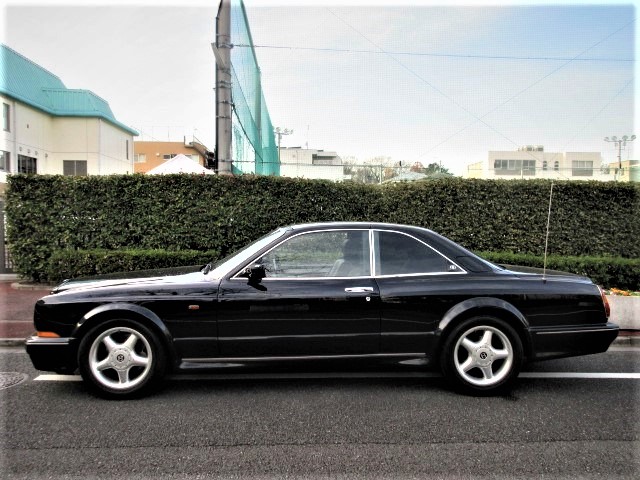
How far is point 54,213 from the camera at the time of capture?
9.26m

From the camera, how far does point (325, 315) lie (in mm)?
4008

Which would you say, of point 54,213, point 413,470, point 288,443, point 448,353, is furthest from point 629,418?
point 54,213

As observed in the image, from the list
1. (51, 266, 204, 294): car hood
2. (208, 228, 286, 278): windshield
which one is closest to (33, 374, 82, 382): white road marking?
(51, 266, 204, 294): car hood

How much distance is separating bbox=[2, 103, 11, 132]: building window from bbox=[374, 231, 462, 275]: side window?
3658 centimetres

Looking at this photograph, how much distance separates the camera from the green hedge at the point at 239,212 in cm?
925

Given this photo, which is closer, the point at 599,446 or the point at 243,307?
the point at 599,446

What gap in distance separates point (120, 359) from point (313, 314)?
1586 millimetres

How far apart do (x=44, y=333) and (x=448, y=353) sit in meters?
3.32

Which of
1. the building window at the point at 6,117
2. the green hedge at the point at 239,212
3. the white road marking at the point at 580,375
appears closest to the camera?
the white road marking at the point at 580,375

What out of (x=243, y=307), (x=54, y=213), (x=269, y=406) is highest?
(x=54, y=213)

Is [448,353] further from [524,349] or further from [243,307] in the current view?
[243,307]

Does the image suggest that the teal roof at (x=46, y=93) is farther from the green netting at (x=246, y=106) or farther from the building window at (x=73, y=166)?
the green netting at (x=246, y=106)

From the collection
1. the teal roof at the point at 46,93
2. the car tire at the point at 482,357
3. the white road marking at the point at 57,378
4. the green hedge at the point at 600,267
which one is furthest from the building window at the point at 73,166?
the car tire at the point at 482,357

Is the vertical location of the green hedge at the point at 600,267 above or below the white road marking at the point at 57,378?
above
